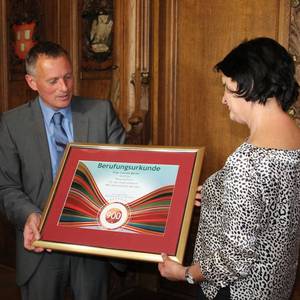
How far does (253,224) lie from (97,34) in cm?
231

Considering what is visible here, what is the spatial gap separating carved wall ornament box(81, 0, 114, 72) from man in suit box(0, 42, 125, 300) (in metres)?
1.19

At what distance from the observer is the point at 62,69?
2021mm

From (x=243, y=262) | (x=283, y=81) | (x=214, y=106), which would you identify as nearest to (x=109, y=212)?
(x=243, y=262)

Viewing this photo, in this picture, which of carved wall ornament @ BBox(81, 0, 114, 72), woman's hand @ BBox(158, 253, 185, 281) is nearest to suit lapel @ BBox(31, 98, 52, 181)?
woman's hand @ BBox(158, 253, 185, 281)

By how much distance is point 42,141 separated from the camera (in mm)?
2002

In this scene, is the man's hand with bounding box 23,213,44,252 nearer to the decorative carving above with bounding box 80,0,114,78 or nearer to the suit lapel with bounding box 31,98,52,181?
the suit lapel with bounding box 31,98,52,181

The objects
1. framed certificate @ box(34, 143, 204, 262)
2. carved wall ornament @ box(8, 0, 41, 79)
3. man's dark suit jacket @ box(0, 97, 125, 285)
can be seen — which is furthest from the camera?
carved wall ornament @ box(8, 0, 41, 79)

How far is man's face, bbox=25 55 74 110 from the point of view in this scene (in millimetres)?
2012

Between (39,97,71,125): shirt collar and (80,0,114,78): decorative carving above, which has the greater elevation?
(80,0,114,78): decorative carving above

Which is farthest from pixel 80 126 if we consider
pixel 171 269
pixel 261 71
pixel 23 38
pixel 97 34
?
pixel 23 38

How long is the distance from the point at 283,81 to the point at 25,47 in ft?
9.22

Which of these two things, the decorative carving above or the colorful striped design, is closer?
the colorful striped design

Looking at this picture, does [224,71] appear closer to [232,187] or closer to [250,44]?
[250,44]

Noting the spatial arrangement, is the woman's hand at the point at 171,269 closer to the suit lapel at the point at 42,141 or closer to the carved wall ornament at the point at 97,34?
the suit lapel at the point at 42,141
